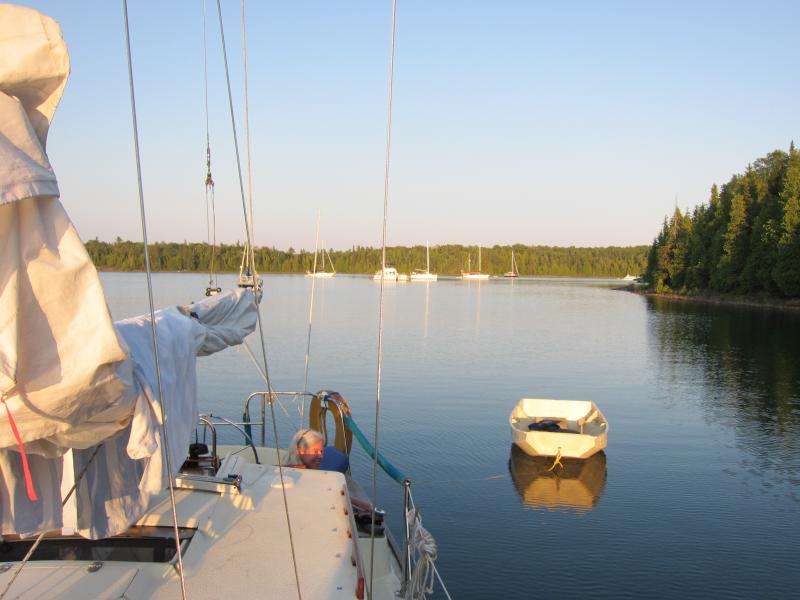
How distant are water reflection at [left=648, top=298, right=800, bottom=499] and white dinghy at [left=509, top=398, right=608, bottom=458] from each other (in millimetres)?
3286

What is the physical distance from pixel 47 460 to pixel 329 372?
20851 millimetres

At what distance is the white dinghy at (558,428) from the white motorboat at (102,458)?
308 inches

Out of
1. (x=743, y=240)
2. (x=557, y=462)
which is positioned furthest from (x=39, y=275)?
(x=743, y=240)

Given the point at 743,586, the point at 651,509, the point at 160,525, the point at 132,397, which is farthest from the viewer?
the point at 651,509

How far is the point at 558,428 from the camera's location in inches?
578

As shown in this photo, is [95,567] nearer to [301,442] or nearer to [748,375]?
[301,442]

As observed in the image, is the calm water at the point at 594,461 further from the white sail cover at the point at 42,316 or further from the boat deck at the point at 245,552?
the white sail cover at the point at 42,316

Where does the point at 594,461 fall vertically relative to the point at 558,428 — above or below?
below

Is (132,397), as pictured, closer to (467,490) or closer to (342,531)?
(342,531)

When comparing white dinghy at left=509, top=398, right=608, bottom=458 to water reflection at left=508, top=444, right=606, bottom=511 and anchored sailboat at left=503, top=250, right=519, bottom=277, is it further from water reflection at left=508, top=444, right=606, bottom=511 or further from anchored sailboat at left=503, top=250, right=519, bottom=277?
anchored sailboat at left=503, top=250, right=519, bottom=277

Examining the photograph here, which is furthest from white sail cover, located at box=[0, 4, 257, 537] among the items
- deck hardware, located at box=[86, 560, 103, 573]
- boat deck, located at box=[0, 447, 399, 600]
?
deck hardware, located at box=[86, 560, 103, 573]

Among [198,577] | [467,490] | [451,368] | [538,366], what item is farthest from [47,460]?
[538,366]

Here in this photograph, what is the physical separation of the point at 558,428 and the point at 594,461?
1.01 metres

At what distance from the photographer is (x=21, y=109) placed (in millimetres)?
2373
